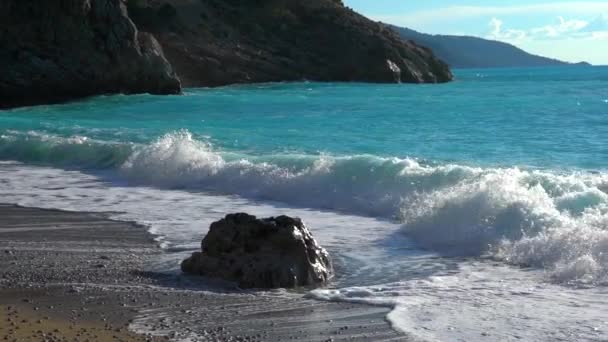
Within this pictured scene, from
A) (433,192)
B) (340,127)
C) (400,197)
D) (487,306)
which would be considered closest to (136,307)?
(487,306)

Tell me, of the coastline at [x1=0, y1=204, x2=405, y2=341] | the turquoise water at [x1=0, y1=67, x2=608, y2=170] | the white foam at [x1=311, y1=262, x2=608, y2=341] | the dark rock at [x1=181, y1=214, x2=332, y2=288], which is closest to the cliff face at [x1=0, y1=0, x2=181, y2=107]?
the turquoise water at [x1=0, y1=67, x2=608, y2=170]

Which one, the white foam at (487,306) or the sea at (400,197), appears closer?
the white foam at (487,306)

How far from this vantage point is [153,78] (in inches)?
1953

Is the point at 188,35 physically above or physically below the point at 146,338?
above

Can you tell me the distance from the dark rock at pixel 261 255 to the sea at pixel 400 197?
26 centimetres

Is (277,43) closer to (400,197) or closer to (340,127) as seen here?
(340,127)

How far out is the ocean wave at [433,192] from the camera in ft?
33.0

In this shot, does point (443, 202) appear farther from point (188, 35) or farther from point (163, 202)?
point (188, 35)

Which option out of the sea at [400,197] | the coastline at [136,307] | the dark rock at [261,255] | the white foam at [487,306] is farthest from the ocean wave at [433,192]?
the coastline at [136,307]

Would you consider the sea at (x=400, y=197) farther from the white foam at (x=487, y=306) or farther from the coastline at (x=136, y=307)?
the coastline at (x=136, y=307)

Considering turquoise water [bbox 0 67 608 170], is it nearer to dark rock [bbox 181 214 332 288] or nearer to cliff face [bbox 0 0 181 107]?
cliff face [bbox 0 0 181 107]

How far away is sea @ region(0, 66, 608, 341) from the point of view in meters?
8.27

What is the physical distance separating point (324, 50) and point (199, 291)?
70722 mm

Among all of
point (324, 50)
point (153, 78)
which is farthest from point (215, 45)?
point (153, 78)
